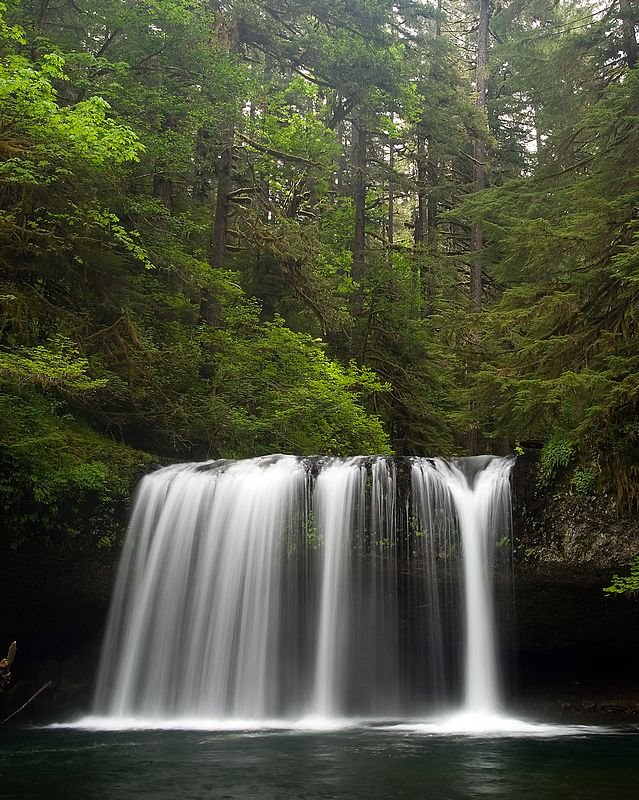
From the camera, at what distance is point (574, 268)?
11.1 meters

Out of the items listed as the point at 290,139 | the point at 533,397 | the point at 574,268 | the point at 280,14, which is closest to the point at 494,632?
the point at 533,397

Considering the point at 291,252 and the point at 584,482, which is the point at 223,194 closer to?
the point at 291,252

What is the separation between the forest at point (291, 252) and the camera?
10.0m

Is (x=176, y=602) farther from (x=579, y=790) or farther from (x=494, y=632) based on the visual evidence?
(x=579, y=790)

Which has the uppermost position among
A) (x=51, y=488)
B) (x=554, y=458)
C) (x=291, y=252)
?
(x=291, y=252)

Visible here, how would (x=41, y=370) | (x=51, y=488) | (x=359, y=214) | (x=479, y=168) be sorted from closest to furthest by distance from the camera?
(x=41, y=370)
(x=51, y=488)
(x=479, y=168)
(x=359, y=214)

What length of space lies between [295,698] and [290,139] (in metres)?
13.7

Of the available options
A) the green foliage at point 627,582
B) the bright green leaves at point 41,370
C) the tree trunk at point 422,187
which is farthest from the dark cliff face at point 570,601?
the tree trunk at point 422,187

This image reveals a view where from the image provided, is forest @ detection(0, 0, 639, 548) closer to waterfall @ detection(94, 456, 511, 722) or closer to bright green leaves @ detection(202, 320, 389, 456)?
bright green leaves @ detection(202, 320, 389, 456)

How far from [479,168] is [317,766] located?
15812 millimetres

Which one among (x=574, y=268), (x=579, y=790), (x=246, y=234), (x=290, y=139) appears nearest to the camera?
(x=579, y=790)

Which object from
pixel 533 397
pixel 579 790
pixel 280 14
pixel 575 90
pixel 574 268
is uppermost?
pixel 280 14

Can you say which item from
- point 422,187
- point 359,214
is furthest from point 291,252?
point 422,187

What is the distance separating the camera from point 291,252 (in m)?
16.1
